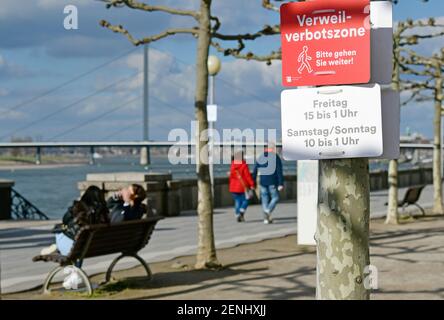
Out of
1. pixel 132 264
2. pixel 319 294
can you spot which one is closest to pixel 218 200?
pixel 132 264

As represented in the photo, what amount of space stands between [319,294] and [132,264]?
23.8 feet

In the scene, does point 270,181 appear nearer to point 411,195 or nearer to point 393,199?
point 393,199

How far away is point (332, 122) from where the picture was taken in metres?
2.76

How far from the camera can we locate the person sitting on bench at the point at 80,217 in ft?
26.2

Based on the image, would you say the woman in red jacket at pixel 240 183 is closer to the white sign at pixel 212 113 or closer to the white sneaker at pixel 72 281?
the white sign at pixel 212 113

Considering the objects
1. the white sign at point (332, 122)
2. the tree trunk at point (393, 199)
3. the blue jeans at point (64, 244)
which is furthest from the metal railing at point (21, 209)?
the white sign at point (332, 122)

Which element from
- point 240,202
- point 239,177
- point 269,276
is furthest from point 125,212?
Answer: point 239,177

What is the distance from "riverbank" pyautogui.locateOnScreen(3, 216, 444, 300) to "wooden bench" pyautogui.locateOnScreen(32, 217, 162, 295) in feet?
0.79

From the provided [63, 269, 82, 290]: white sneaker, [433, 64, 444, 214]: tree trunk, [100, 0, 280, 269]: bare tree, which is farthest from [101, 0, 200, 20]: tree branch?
[433, 64, 444, 214]: tree trunk

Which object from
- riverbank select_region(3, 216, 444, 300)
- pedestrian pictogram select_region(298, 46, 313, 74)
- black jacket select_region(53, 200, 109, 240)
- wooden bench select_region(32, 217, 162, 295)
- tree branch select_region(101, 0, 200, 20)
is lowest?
riverbank select_region(3, 216, 444, 300)

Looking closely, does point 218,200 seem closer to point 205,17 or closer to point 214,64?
point 214,64

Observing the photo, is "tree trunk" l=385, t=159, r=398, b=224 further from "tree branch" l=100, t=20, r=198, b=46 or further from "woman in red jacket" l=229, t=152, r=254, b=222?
"tree branch" l=100, t=20, r=198, b=46

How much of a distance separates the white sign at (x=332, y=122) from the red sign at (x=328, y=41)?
4 centimetres

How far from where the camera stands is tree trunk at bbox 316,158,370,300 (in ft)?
9.86
